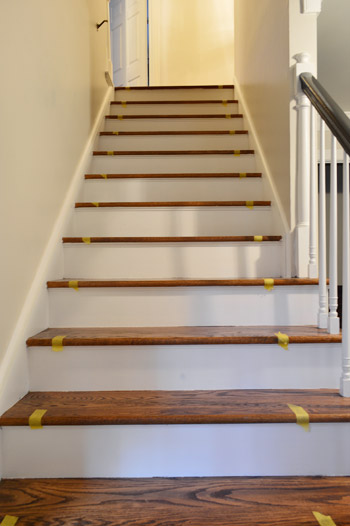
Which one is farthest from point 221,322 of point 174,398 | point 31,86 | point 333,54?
point 333,54

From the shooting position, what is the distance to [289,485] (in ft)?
3.85

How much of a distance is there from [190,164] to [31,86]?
1.18 m

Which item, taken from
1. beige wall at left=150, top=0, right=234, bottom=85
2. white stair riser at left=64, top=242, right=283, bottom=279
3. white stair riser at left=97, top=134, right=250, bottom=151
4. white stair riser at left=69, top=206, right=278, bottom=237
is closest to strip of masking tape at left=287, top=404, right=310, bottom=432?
white stair riser at left=64, top=242, right=283, bottom=279

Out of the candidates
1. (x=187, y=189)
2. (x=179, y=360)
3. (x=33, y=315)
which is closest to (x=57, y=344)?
(x=33, y=315)

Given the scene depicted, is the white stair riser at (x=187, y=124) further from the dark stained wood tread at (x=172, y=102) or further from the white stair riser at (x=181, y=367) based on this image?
the white stair riser at (x=181, y=367)

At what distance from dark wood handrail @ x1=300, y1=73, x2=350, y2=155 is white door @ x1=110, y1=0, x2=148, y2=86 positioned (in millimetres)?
3945

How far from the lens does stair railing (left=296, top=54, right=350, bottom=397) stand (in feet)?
4.25

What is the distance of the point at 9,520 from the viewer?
104 centimetres

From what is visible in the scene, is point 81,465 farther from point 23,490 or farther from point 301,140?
point 301,140

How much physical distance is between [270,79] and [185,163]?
2.29ft

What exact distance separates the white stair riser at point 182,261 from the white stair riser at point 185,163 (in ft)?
2.69

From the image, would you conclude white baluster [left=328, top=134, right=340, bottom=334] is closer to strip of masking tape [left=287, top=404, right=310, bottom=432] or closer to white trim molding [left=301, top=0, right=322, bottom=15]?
strip of masking tape [left=287, top=404, right=310, bottom=432]

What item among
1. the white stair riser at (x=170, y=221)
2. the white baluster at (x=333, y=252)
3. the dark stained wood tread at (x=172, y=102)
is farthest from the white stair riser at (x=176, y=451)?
the dark stained wood tread at (x=172, y=102)

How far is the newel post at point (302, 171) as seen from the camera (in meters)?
1.73
